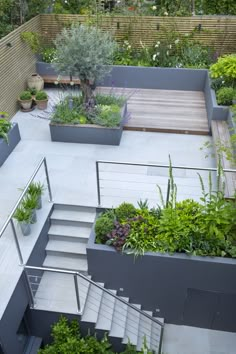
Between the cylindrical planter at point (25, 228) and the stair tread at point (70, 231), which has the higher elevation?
the cylindrical planter at point (25, 228)

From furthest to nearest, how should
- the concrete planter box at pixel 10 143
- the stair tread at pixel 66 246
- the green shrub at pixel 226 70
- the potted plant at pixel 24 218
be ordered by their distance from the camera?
1. the green shrub at pixel 226 70
2. the concrete planter box at pixel 10 143
3. the stair tread at pixel 66 246
4. the potted plant at pixel 24 218

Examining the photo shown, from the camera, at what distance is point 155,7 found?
34.3 feet

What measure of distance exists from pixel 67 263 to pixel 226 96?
534 cm

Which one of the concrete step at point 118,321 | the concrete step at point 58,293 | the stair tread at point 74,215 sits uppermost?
the stair tread at point 74,215

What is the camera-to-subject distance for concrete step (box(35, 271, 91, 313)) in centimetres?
522

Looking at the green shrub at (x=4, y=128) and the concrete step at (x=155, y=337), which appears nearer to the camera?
the concrete step at (x=155, y=337)

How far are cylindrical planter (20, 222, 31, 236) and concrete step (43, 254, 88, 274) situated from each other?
0.65 m

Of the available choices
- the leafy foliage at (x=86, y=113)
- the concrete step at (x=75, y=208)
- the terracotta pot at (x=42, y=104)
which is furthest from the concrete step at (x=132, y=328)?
the terracotta pot at (x=42, y=104)

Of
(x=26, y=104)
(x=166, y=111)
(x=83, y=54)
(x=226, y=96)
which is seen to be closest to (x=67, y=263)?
(x=83, y=54)

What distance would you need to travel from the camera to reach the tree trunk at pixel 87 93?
26.7ft

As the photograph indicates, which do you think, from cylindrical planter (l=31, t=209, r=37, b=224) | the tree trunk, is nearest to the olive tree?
the tree trunk

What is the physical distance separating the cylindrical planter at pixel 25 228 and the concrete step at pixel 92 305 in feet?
4.48

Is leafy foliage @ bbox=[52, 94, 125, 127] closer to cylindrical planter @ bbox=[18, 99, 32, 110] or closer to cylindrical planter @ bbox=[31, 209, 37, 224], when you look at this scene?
cylindrical planter @ bbox=[18, 99, 32, 110]

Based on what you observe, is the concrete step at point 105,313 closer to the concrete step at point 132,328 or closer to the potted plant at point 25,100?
the concrete step at point 132,328
